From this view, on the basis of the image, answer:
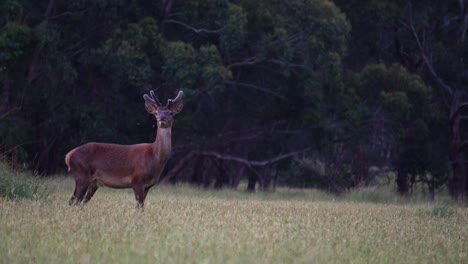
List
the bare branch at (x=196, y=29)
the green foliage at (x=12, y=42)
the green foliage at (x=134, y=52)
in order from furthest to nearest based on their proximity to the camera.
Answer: the bare branch at (x=196, y=29) < the green foliage at (x=134, y=52) < the green foliage at (x=12, y=42)

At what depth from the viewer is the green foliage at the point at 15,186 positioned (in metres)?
13.9

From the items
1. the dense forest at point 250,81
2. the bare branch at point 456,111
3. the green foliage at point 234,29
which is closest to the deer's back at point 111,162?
the dense forest at point 250,81

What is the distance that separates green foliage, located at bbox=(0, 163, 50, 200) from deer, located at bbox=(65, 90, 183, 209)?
0.65m

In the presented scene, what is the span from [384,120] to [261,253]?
2101 centimetres

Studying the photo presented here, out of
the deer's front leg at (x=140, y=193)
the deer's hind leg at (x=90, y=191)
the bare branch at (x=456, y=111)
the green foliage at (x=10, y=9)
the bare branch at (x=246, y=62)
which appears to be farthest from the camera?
the bare branch at (x=456, y=111)

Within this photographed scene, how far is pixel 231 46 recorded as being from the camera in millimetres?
26797

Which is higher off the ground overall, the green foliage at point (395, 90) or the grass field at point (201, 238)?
the green foliage at point (395, 90)

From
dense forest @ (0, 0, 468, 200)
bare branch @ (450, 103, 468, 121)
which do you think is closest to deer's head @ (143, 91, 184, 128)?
dense forest @ (0, 0, 468, 200)

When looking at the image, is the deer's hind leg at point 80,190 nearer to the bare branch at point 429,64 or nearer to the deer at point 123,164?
the deer at point 123,164

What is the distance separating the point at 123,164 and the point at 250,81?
51.9ft

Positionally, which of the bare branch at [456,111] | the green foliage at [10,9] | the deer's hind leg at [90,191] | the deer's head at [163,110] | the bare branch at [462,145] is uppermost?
the green foliage at [10,9]

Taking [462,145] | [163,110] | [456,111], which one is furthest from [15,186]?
[462,145]

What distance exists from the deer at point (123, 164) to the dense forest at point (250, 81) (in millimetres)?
10602

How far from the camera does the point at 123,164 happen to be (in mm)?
14289
